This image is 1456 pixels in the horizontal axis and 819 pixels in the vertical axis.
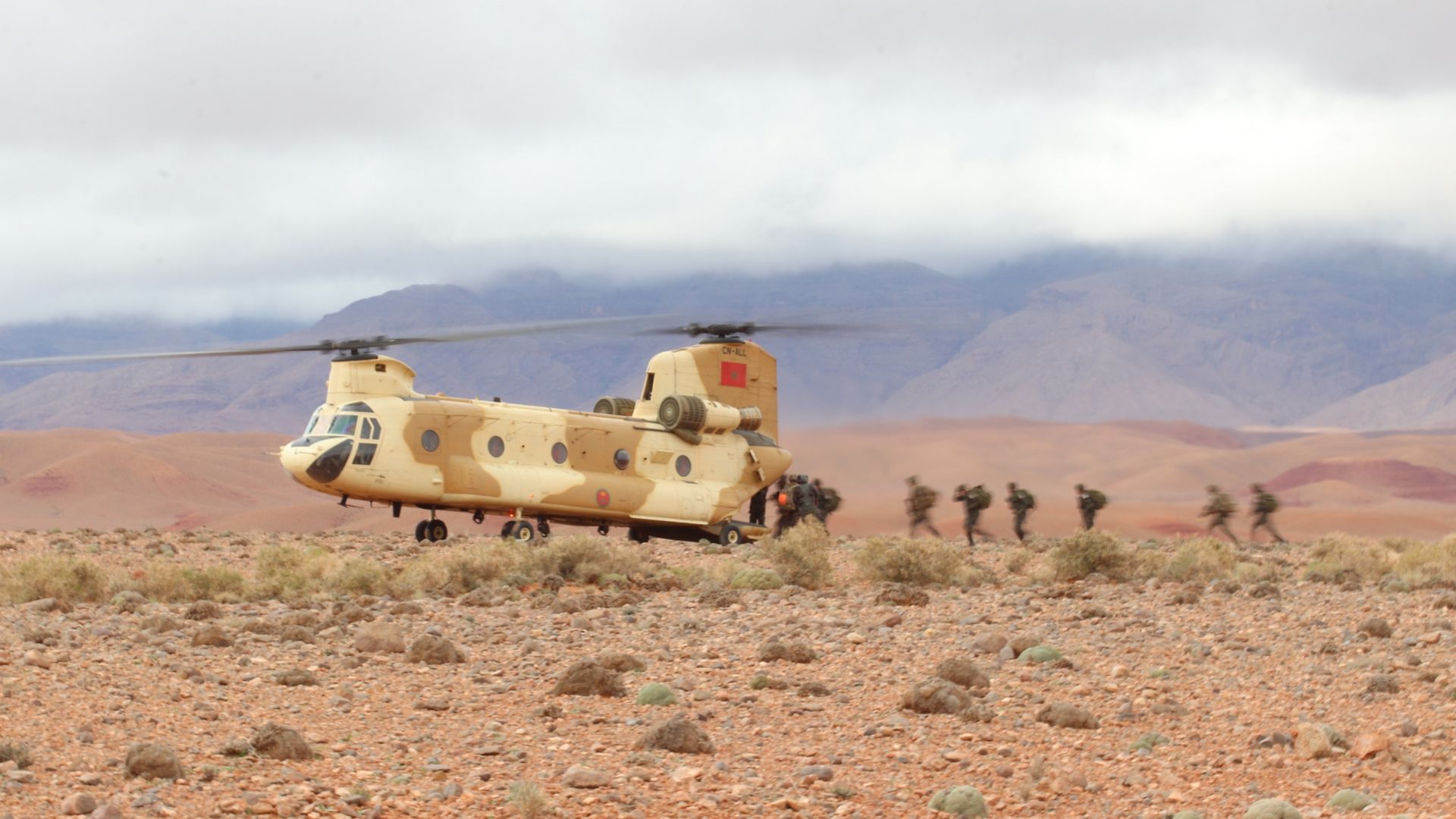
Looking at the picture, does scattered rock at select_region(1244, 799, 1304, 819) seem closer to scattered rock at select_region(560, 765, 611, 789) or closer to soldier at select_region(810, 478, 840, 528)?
scattered rock at select_region(560, 765, 611, 789)

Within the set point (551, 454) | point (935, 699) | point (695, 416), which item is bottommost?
point (935, 699)

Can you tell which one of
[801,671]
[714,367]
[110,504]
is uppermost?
[714,367]

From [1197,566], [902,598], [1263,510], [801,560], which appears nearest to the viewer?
[902,598]

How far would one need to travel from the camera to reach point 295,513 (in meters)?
85.3

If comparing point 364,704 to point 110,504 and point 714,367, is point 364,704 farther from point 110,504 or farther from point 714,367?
point 110,504

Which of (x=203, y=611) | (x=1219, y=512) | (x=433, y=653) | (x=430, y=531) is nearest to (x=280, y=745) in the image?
(x=433, y=653)

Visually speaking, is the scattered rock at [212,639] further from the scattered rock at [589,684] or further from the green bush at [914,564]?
the green bush at [914,564]

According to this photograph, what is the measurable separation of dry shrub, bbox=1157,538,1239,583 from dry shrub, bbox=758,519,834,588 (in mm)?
5015

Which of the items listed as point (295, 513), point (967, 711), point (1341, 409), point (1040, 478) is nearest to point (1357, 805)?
point (967, 711)

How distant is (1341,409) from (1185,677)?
642 ft

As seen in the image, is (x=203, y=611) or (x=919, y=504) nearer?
(x=203, y=611)

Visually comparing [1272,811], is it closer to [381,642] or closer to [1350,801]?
[1350,801]

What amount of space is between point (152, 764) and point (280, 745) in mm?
926

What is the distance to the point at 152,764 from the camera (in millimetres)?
10023
